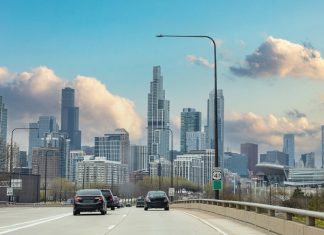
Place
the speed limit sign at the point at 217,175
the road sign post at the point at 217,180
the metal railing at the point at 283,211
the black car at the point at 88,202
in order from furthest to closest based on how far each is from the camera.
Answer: the speed limit sign at the point at 217,175 → the road sign post at the point at 217,180 → the black car at the point at 88,202 → the metal railing at the point at 283,211

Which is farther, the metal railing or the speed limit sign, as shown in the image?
the speed limit sign

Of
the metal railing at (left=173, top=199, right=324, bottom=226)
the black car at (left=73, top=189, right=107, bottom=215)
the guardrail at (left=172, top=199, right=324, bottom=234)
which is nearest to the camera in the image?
the metal railing at (left=173, top=199, right=324, bottom=226)

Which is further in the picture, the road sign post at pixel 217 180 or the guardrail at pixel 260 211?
the road sign post at pixel 217 180

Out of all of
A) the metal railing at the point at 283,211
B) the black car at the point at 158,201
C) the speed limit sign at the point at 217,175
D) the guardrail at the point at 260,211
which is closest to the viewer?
the metal railing at the point at 283,211

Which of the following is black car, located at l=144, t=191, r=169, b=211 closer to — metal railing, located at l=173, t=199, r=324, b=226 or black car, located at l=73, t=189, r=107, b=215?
metal railing, located at l=173, t=199, r=324, b=226

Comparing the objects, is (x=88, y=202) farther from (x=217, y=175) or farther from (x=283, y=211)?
(x=283, y=211)

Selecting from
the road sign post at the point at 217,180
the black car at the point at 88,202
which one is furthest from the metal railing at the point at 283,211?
the black car at the point at 88,202

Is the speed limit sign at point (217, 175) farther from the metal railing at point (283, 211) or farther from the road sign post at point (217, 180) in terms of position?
the metal railing at point (283, 211)

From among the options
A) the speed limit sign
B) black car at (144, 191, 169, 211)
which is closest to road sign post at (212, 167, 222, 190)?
the speed limit sign

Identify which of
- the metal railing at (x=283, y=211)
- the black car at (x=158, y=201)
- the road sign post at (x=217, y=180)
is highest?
the road sign post at (x=217, y=180)

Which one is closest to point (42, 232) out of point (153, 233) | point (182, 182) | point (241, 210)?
point (153, 233)

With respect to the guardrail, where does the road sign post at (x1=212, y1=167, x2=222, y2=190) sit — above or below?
above

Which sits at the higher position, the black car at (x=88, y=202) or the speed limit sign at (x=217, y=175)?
the speed limit sign at (x=217, y=175)

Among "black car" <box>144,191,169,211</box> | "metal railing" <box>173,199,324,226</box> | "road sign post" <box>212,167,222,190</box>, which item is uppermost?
"road sign post" <box>212,167,222,190</box>
